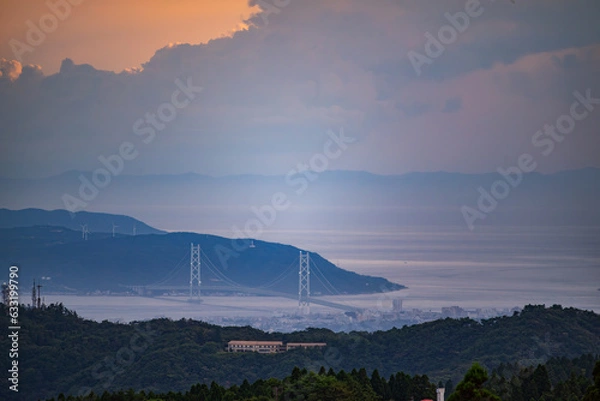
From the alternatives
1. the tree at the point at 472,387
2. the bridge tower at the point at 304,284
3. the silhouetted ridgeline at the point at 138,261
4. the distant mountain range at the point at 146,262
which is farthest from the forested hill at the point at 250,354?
the silhouetted ridgeline at the point at 138,261

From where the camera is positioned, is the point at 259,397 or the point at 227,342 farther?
the point at 227,342

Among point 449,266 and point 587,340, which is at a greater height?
point 449,266

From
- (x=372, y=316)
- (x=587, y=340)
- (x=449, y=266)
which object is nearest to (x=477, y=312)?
(x=372, y=316)

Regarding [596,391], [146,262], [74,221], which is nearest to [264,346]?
[596,391]

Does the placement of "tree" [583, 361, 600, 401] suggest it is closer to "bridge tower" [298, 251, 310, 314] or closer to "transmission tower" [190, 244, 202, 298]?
"bridge tower" [298, 251, 310, 314]

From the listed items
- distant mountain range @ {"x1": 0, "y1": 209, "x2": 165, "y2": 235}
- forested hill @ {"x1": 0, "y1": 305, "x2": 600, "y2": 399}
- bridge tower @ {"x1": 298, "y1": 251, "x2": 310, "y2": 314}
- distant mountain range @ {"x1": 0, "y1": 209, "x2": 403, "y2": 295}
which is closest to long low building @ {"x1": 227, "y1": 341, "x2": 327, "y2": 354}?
forested hill @ {"x1": 0, "y1": 305, "x2": 600, "y2": 399}

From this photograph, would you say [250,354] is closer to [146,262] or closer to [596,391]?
[596,391]

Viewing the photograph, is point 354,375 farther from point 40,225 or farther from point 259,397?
point 40,225
